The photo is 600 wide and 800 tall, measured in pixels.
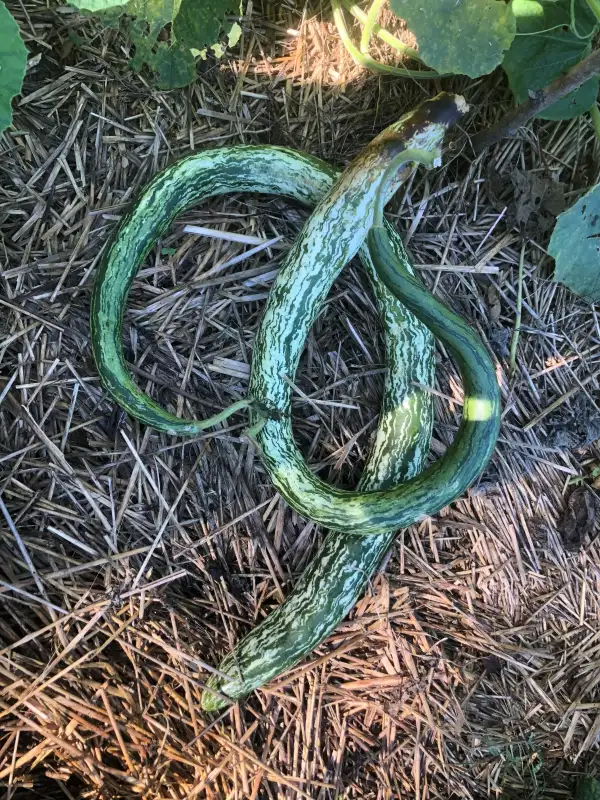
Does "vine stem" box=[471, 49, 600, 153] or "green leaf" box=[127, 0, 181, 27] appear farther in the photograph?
"vine stem" box=[471, 49, 600, 153]

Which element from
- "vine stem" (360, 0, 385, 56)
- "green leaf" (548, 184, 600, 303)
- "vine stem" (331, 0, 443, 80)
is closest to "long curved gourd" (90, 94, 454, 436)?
"vine stem" (331, 0, 443, 80)

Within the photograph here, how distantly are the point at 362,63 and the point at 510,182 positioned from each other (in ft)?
2.87

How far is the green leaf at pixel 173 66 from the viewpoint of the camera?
2.42 meters

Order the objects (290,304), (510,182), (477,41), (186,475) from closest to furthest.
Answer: (477,41) → (290,304) → (186,475) → (510,182)

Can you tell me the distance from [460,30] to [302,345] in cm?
129

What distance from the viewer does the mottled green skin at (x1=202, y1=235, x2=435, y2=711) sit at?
7.84 ft

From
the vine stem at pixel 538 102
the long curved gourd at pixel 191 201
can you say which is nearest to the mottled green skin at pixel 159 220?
the long curved gourd at pixel 191 201

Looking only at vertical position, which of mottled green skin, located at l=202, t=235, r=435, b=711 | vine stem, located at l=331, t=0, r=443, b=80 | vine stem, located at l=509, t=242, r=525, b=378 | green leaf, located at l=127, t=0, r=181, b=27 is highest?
green leaf, located at l=127, t=0, r=181, b=27

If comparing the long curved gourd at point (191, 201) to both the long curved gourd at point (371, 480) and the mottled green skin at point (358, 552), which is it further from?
the mottled green skin at point (358, 552)

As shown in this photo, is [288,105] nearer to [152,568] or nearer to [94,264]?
→ [94,264]

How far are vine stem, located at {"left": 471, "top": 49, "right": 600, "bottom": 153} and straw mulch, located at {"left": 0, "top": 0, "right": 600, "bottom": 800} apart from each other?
0.43 ft

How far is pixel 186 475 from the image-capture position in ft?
8.48

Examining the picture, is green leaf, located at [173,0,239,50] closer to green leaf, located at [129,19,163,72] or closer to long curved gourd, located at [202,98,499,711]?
green leaf, located at [129,19,163,72]

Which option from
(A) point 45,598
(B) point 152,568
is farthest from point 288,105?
(A) point 45,598
